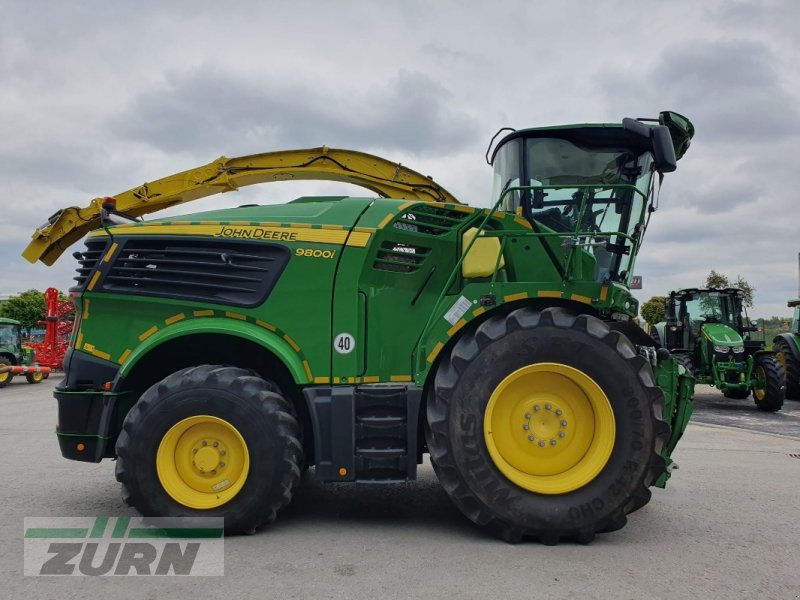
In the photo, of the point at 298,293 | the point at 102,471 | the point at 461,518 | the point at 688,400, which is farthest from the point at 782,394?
the point at 102,471

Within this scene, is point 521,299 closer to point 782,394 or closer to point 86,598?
point 86,598

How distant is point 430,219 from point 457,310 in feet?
2.64

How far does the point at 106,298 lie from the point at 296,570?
7.77 ft

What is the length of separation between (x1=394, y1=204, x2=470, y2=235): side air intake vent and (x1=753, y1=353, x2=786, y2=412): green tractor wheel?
10.2m

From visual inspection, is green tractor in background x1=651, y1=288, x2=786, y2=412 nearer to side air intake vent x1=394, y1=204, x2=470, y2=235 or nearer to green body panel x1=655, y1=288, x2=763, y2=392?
green body panel x1=655, y1=288, x2=763, y2=392

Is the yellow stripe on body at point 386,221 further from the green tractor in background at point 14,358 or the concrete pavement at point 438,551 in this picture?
the green tractor in background at point 14,358

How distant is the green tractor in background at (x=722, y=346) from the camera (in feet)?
38.7

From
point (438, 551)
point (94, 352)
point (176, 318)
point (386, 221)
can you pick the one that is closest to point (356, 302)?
point (386, 221)

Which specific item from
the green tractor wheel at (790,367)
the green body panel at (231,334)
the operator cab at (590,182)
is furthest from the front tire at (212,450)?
the green tractor wheel at (790,367)

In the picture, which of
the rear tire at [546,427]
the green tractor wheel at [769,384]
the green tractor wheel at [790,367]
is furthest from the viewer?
the green tractor wheel at [790,367]

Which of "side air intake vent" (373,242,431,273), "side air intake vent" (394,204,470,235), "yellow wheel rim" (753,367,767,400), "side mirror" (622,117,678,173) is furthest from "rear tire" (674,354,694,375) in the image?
"side air intake vent" (373,242,431,273)

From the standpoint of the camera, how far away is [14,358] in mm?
18062

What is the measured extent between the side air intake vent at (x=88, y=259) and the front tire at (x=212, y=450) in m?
1.11

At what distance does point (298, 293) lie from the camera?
4.03m
